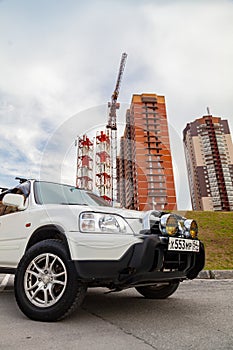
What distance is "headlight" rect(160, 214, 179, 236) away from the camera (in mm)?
2602

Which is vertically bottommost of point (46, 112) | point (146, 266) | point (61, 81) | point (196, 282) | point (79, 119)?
point (196, 282)

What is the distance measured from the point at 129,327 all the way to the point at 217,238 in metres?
8.68

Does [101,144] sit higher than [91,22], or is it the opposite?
[91,22]

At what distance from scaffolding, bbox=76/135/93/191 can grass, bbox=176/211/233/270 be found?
5.69 ft

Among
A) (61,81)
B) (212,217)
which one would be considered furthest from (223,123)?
(61,81)

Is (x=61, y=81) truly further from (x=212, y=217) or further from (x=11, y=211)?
(x=212, y=217)

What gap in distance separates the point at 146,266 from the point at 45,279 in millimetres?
1000

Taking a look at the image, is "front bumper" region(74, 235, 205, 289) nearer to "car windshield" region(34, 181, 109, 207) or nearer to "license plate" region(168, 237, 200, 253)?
"license plate" region(168, 237, 200, 253)

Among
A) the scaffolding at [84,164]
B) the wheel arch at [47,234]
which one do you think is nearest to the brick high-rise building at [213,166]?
the scaffolding at [84,164]

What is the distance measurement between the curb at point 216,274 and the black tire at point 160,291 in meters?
2.63

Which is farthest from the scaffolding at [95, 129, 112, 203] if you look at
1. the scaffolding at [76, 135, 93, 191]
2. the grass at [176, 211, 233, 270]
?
the grass at [176, 211, 233, 270]

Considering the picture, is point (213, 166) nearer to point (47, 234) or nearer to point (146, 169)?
point (146, 169)

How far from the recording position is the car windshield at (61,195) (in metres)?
3.33

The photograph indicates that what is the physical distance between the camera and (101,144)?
537 centimetres
